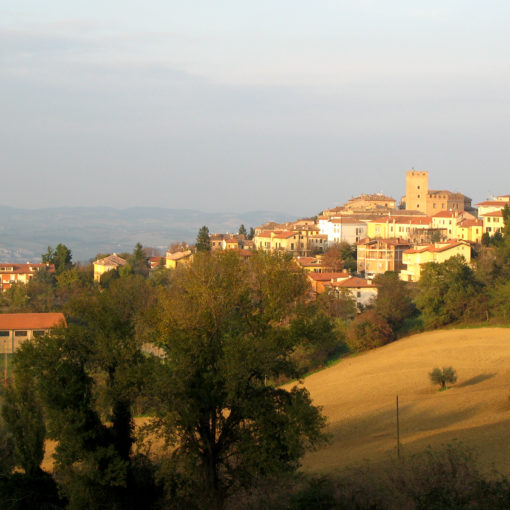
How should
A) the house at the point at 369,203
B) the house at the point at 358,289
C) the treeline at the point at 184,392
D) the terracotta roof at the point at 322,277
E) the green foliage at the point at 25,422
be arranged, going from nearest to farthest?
the treeline at the point at 184,392 < the green foliage at the point at 25,422 < the house at the point at 358,289 < the terracotta roof at the point at 322,277 < the house at the point at 369,203

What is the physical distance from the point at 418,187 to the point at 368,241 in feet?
111

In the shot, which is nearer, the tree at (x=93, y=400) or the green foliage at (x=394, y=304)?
the tree at (x=93, y=400)

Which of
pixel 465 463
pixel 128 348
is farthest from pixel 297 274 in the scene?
pixel 465 463

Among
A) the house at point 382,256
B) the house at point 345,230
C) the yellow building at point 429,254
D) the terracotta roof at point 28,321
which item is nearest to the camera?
the terracotta roof at point 28,321

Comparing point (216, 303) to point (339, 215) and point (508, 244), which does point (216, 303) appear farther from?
point (339, 215)

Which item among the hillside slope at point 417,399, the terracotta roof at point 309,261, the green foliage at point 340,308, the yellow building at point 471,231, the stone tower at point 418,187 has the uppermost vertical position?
the stone tower at point 418,187

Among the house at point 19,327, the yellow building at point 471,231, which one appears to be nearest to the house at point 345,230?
the yellow building at point 471,231

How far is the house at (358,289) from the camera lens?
181 ft

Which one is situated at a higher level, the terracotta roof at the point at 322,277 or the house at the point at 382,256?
the house at the point at 382,256

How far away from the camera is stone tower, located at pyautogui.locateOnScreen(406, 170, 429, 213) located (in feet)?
333

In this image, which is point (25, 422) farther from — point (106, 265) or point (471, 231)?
point (106, 265)

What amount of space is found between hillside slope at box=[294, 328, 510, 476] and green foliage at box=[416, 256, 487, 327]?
69.9 inches

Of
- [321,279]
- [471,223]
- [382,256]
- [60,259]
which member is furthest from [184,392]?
[60,259]

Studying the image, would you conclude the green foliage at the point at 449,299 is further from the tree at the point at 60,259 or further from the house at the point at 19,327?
the tree at the point at 60,259
